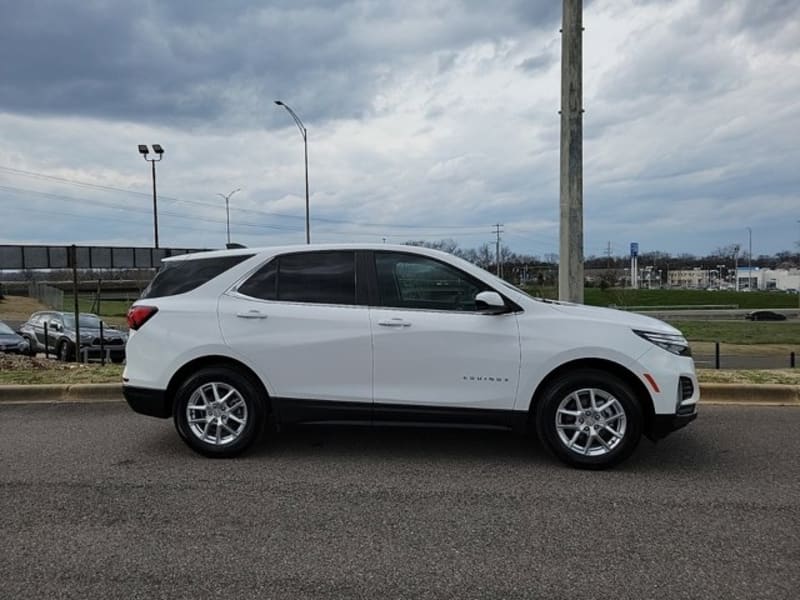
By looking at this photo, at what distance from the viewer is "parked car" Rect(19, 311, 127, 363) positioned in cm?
1909

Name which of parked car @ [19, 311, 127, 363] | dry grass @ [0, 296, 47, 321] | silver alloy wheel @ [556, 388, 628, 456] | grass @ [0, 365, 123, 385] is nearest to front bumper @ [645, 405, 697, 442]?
silver alloy wheel @ [556, 388, 628, 456]

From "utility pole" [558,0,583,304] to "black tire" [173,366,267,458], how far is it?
191 inches

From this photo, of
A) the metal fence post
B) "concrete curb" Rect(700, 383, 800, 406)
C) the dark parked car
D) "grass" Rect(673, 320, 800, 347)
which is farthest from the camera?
the dark parked car

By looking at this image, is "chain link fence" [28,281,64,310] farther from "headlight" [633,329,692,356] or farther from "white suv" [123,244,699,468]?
"headlight" [633,329,692,356]

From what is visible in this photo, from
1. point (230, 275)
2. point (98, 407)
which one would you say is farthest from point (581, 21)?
point (98, 407)

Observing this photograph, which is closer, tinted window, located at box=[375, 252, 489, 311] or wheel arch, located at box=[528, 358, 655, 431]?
wheel arch, located at box=[528, 358, 655, 431]

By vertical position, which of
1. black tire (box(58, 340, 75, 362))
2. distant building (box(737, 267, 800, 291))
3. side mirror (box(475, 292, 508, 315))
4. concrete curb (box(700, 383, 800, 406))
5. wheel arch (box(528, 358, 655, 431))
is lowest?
black tire (box(58, 340, 75, 362))

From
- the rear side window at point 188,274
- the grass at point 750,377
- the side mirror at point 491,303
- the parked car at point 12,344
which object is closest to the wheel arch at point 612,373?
the side mirror at point 491,303

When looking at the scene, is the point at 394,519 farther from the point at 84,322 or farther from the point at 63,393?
the point at 84,322

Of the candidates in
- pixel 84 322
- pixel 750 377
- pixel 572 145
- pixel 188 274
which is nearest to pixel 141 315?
pixel 188 274

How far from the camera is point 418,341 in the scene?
4910 mm

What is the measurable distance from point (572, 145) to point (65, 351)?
56.1 ft

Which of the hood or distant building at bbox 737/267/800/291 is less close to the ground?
distant building at bbox 737/267/800/291

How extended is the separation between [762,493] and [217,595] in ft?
11.9
